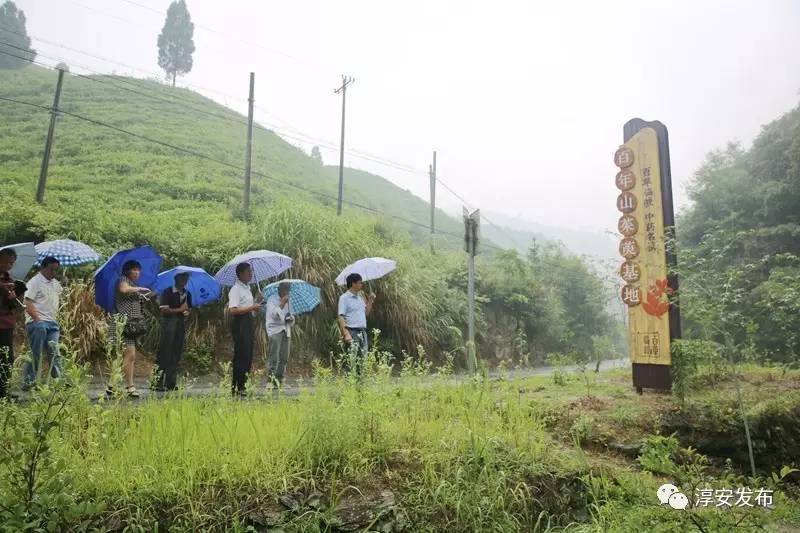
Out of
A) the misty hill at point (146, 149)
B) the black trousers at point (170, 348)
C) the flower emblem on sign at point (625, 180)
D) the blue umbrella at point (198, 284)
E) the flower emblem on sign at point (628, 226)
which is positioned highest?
the misty hill at point (146, 149)

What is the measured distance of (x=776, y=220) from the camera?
17891 millimetres

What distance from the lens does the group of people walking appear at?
542 centimetres

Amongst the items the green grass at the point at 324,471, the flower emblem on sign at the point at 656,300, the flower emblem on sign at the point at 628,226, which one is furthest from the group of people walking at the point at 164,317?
the flower emblem on sign at the point at 628,226

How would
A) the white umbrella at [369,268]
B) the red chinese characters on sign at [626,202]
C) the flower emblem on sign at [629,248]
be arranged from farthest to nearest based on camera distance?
1. the white umbrella at [369,268]
2. the red chinese characters on sign at [626,202]
3. the flower emblem on sign at [629,248]

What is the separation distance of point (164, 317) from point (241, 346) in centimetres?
112

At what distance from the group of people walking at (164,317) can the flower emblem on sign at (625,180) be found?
14.6ft

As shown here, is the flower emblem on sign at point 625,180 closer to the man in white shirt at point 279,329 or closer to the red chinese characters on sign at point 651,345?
the red chinese characters on sign at point 651,345

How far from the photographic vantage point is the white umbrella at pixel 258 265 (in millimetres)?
7746

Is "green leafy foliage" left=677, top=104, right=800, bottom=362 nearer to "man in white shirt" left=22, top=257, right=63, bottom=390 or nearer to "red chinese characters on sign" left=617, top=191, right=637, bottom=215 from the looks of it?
"red chinese characters on sign" left=617, top=191, right=637, bottom=215

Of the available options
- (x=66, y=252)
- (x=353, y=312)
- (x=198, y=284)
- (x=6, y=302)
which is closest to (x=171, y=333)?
(x=198, y=284)

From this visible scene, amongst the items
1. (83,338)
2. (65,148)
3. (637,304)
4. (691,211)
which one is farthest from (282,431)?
(65,148)

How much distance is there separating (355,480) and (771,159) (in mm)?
23062

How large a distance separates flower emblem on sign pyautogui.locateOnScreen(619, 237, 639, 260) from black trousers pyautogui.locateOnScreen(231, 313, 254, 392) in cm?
565

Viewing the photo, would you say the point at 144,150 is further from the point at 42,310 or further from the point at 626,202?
the point at 626,202
